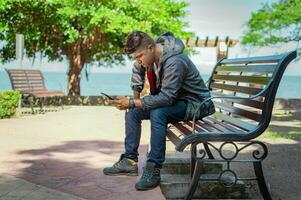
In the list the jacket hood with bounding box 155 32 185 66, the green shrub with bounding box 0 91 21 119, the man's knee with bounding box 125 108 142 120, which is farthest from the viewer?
the green shrub with bounding box 0 91 21 119

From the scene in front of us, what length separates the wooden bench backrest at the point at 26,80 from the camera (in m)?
14.1

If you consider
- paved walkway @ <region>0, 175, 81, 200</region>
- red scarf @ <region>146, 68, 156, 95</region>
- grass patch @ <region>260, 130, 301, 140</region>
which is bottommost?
grass patch @ <region>260, 130, 301, 140</region>

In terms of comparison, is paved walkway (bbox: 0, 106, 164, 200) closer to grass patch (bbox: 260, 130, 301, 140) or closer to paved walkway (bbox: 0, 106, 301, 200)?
paved walkway (bbox: 0, 106, 301, 200)

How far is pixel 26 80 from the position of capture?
14.5 metres

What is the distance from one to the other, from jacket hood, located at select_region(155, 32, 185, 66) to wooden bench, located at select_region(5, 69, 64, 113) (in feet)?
32.2

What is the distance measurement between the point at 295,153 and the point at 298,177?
171cm

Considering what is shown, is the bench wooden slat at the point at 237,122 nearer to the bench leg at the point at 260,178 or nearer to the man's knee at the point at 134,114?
the bench leg at the point at 260,178

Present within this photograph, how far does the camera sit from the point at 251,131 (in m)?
4.00

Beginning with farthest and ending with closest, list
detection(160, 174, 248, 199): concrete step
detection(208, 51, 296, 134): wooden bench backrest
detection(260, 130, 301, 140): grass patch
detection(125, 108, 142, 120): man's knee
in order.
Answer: detection(260, 130, 301, 140): grass patch, detection(125, 108, 142, 120): man's knee, detection(160, 174, 248, 199): concrete step, detection(208, 51, 296, 134): wooden bench backrest

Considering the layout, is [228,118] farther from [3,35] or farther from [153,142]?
[3,35]

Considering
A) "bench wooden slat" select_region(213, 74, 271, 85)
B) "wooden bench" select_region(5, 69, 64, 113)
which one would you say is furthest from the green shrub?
"bench wooden slat" select_region(213, 74, 271, 85)

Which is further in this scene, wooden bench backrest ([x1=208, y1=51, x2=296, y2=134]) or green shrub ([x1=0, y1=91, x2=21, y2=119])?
green shrub ([x1=0, y1=91, x2=21, y2=119])

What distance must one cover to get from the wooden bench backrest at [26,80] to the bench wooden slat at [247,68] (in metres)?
9.33

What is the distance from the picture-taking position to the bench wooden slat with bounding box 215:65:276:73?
13.7 feet
